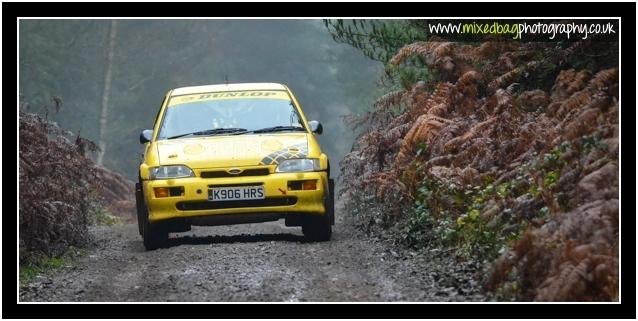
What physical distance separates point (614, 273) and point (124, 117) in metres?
45.3

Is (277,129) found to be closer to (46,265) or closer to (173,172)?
(173,172)

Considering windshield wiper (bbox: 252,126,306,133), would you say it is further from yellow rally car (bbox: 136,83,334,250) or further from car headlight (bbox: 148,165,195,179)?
car headlight (bbox: 148,165,195,179)

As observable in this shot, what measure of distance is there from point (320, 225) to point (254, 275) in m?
2.53

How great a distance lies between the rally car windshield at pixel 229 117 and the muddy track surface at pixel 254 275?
1354 millimetres

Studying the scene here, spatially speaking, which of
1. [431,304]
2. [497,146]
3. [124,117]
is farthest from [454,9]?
[124,117]

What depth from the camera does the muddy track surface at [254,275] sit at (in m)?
7.85

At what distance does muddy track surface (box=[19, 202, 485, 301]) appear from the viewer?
25.8 ft

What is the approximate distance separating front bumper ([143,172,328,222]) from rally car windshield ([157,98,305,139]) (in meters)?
1.06

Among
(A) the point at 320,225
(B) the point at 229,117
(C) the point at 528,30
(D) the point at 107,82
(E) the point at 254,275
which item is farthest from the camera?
(D) the point at 107,82

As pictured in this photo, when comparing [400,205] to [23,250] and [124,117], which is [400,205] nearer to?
[23,250]

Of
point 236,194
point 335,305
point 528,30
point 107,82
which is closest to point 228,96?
point 236,194

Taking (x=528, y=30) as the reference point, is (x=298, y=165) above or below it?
below

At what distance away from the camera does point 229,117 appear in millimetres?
11828

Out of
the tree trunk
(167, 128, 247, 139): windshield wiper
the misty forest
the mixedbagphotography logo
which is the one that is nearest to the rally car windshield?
(167, 128, 247, 139): windshield wiper
